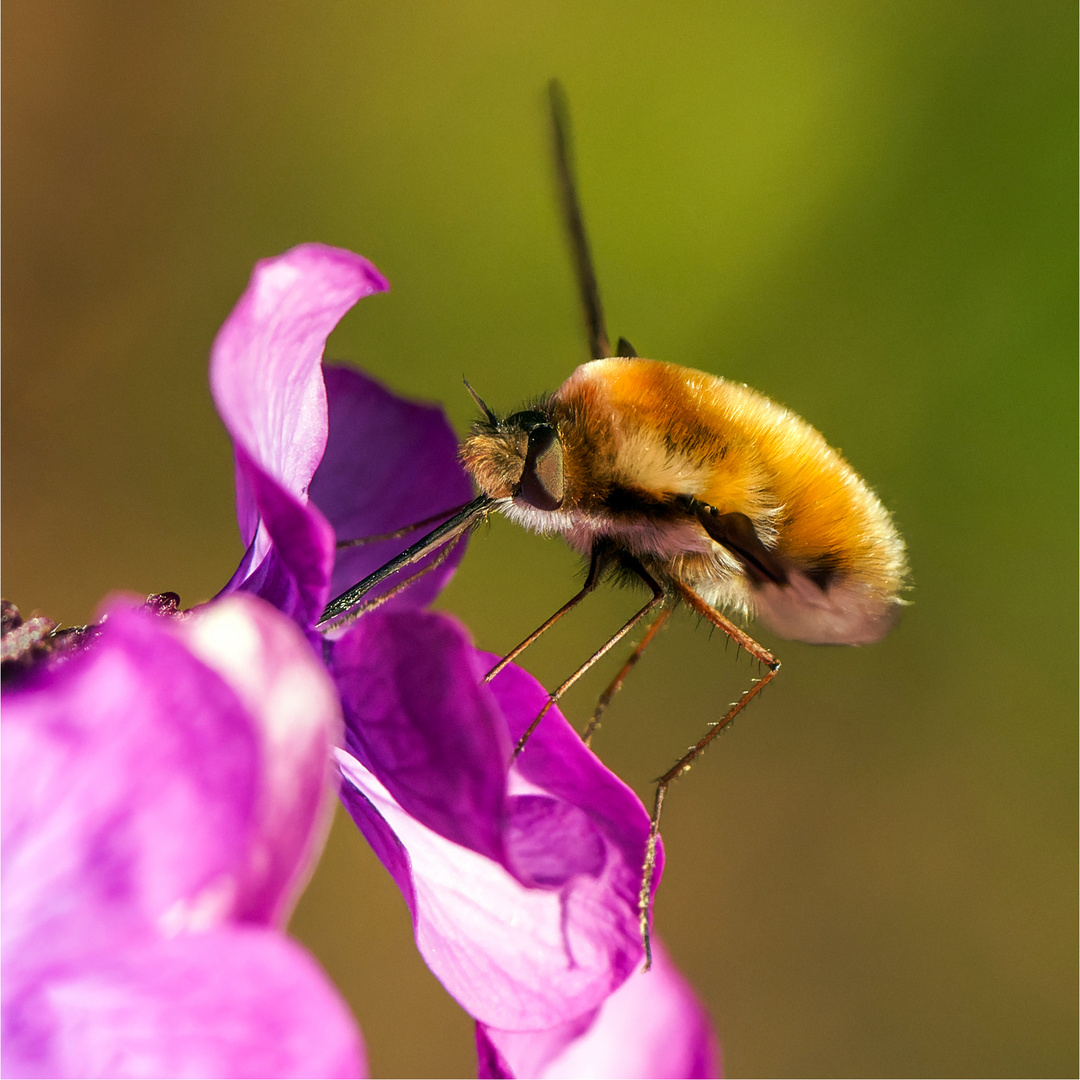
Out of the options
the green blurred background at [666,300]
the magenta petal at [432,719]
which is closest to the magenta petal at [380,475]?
the magenta petal at [432,719]

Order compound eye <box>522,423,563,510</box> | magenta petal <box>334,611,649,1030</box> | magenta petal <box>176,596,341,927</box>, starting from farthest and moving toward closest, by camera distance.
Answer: compound eye <box>522,423,563,510</box> < magenta petal <box>334,611,649,1030</box> < magenta petal <box>176,596,341,927</box>

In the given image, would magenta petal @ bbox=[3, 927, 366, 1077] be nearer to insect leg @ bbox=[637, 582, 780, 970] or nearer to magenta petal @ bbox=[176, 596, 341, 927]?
magenta petal @ bbox=[176, 596, 341, 927]

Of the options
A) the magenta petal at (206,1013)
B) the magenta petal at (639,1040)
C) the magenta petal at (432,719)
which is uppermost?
the magenta petal at (432,719)

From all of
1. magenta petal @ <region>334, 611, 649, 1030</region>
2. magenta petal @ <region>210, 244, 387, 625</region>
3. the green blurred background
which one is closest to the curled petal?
magenta petal @ <region>210, 244, 387, 625</region>

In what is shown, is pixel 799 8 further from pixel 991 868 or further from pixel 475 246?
pixel 991 868

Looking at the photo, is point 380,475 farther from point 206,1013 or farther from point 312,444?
point 206,1013

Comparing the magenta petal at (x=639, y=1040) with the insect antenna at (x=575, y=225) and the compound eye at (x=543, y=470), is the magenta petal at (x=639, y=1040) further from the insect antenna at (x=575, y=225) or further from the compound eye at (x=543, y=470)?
the insect antenna at (x=575, y=225)
